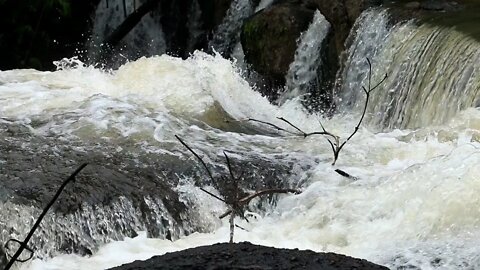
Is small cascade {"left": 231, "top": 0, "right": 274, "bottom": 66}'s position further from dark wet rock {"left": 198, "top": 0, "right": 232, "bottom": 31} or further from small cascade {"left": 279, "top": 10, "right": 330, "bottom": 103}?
small cascade {"left": 279, "top": 10, "right": 330, "bottom": 103}

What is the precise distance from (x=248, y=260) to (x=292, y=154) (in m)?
4.61

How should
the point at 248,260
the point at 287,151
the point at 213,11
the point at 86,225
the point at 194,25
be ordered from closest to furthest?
the point at 248,260, the point at 86,225, the point at 287,151, the point at 213,11, the point at 194,25

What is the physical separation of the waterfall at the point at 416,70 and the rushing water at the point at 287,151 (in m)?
0.03

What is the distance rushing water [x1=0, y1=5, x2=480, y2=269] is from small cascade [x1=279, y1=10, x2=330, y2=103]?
1.08 feet

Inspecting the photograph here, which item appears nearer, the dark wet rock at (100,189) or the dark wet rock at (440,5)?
the dark wet rock at (100,189)

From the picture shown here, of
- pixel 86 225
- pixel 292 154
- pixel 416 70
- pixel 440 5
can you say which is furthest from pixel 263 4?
pixel 86 225

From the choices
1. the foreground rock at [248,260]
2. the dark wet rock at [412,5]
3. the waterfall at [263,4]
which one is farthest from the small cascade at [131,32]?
the foreground rock at [248,260]

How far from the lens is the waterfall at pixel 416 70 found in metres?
6.67

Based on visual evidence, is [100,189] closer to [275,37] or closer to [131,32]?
[275,37]

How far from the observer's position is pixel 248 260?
144 cm

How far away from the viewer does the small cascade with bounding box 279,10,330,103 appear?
915cm

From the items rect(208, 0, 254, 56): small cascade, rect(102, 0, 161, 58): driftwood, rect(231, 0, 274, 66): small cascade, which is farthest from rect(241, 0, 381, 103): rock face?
rect(102, 0, 161, 58): driftwood

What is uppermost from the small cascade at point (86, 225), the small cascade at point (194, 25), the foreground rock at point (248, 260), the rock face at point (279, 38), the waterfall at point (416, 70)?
the small cascade at point (194, 25)

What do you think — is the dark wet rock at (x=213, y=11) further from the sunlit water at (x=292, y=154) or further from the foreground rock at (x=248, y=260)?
the foreground rock at (x=248, y=260)
